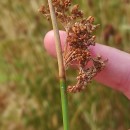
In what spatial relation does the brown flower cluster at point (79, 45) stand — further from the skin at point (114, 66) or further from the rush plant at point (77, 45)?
the skin at point (114, 66)

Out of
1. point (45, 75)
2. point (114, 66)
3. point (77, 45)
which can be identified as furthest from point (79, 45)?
point (45, 75)

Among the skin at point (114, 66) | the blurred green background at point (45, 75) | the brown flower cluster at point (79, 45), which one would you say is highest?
the brown flower cluster at point (79, 45)

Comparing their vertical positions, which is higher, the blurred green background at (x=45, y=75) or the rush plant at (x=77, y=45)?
the rush plant at (x=77, y=45)

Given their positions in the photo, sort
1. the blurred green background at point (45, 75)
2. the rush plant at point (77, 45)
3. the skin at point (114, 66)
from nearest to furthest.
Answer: the rush plant at point (77, 45), the skin at point (114, 66), the blurred green background at point (45, 75)

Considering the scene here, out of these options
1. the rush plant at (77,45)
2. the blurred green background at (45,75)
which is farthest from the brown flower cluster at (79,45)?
the blurred green background at (45,75)

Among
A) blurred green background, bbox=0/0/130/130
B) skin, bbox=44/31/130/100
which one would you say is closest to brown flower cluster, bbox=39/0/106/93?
skin, bbox=44/31/130/100

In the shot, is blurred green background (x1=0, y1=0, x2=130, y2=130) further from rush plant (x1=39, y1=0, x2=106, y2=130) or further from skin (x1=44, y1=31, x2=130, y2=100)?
rush plant (x1=39, y1=0, x2=106, y2=130)

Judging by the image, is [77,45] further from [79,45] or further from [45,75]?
[45,75]

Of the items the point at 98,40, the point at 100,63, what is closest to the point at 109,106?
the point at 98,40

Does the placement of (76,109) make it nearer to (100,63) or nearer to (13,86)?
(13,86)
